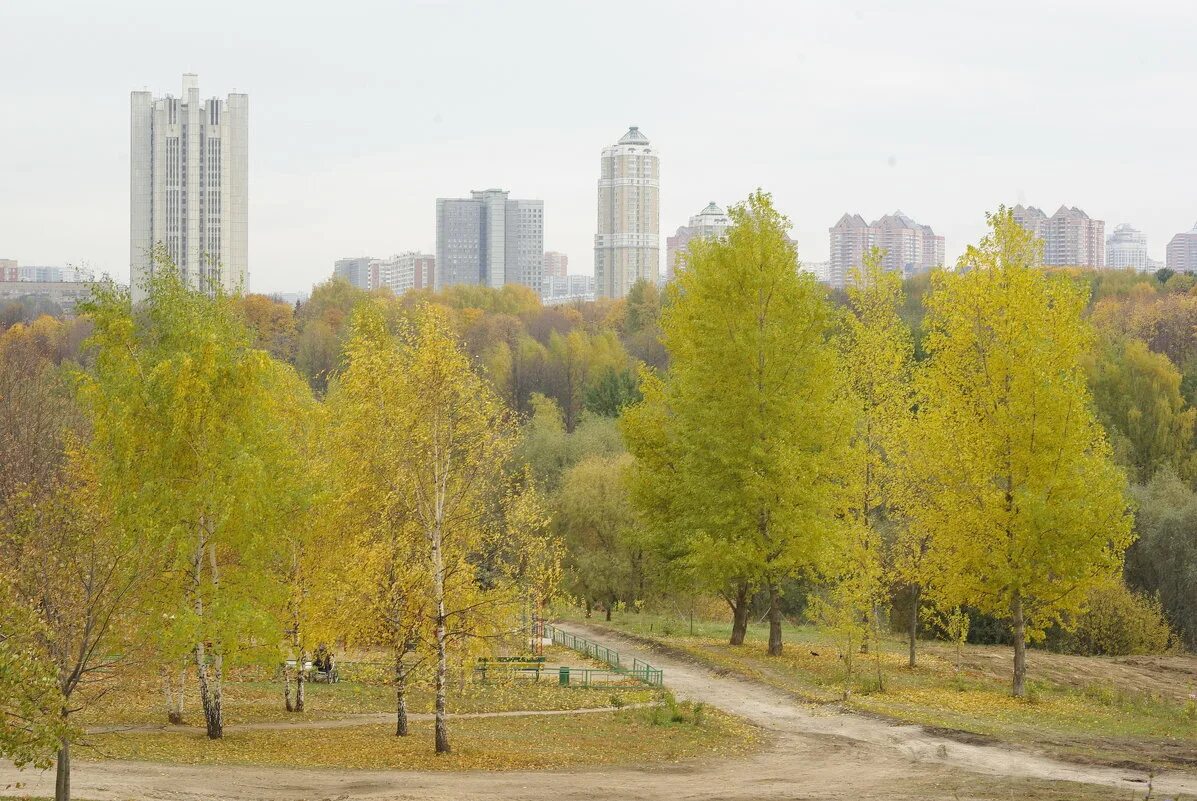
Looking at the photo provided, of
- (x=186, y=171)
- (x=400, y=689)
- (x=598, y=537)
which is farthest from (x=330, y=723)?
(x=186, y=171)

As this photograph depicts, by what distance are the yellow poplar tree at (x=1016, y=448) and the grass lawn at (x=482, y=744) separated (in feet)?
25.2

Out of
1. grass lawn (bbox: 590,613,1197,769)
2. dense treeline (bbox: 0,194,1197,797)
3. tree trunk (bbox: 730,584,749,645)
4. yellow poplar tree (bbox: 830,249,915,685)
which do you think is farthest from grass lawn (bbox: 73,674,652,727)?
yellow poplar tree (bbox: 830,249,915,685)

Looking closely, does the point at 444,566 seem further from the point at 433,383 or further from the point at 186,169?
the point at 186,169

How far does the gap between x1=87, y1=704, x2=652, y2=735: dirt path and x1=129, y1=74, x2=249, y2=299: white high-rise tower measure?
165429mm

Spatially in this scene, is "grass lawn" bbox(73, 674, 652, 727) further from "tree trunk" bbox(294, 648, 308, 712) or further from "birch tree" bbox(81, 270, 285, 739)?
"birch tree" bbox(81, 270, 285, 739)

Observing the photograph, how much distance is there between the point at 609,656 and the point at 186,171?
165736 millimetres

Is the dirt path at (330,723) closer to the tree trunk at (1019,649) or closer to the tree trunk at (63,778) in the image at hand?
the tree trunk at (63,778)

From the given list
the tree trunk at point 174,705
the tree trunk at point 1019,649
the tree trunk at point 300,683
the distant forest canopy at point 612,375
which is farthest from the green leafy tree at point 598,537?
the tree trunk at point 174,705

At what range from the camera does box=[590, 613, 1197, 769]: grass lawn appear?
24484 mm

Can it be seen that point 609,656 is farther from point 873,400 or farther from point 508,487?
point 873,400

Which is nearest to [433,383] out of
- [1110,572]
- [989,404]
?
[989,404]

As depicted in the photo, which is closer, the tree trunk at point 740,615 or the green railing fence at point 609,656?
the green railing fence at point 609,656

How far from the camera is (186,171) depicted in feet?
603

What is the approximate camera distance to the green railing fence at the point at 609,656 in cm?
3150
